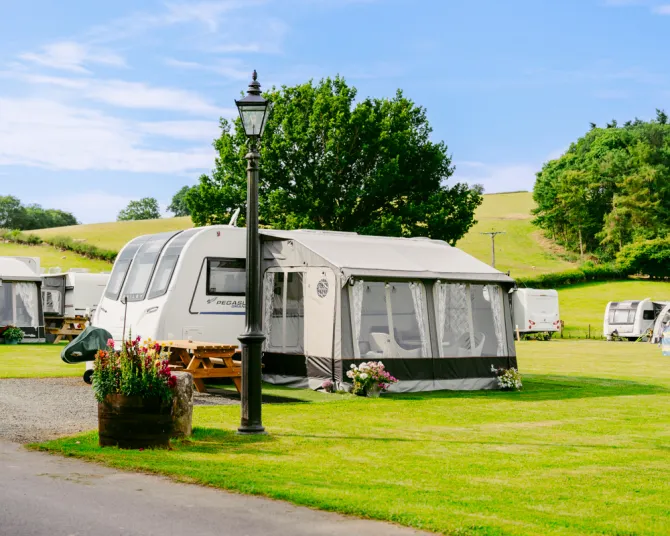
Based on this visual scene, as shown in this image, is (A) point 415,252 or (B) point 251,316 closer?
(B) point 251,316

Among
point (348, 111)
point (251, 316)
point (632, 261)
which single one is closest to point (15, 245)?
point (348, 111)

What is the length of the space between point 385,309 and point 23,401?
6031mm

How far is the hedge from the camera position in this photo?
65.8 metres

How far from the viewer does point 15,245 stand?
6812cm

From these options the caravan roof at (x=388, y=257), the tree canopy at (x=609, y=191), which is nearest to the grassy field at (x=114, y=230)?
the tree canopy at (x=609, y=191)

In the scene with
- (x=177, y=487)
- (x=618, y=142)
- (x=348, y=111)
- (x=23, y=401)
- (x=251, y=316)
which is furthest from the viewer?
(x=618, y=142)

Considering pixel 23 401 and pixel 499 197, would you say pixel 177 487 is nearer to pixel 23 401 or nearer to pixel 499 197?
pixel 23 401

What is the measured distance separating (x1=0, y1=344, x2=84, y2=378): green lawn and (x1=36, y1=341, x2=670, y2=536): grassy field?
5792 millimetres

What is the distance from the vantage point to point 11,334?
27531 mm

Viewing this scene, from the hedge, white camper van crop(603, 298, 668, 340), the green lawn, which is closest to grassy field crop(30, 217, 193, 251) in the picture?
the hedge

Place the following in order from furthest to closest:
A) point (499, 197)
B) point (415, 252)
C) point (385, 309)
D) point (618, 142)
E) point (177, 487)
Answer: point (499, 197), point (618, 142), point (415, 252), point (385, 309), point (177, 487)

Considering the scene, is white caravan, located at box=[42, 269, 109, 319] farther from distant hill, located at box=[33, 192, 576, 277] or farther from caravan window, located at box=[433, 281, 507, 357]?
distant hill, located at box=[33, 192, 576, 277]

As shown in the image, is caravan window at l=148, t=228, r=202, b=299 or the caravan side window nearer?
caravan window at l=148, t=228, r=202, b=299

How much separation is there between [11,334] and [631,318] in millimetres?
28092
